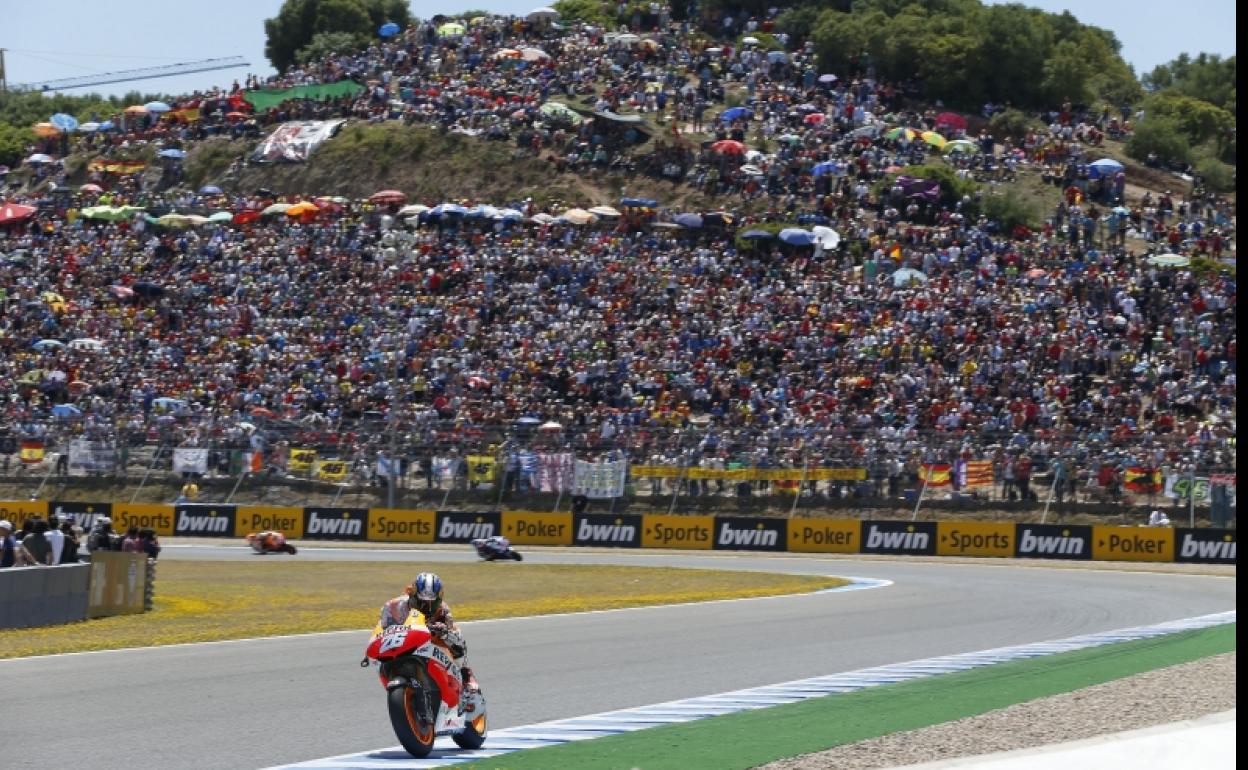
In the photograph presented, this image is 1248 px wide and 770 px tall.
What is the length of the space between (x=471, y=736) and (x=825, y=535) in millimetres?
29795

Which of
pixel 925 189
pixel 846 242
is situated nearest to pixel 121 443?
pixel 846 242

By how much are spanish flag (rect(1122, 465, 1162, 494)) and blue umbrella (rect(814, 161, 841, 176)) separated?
918 inches

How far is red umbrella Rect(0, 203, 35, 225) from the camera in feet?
207

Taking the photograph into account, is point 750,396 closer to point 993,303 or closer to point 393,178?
point 993,303

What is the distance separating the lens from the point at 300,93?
78.2 meters

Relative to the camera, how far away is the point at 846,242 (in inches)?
2167

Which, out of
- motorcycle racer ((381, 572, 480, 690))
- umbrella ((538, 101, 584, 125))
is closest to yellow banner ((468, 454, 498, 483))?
umbrella ((538, 101, 584, 125))

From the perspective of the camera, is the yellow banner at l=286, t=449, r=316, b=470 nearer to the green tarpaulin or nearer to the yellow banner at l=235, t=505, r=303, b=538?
the yellow banner at l=235, t=505, r=303, b=538

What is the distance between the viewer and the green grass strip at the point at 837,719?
10.7m

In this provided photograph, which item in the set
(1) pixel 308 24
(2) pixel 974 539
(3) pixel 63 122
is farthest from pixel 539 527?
(1) pixel 308 24

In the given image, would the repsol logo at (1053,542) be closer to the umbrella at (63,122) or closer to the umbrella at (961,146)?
the umbrella at (961,146)

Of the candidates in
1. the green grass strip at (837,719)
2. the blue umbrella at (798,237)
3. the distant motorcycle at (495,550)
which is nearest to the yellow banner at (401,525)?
the distant motorcycle at (495,550)

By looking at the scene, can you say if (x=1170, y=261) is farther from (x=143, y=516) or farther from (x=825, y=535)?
(x=143, y=516)

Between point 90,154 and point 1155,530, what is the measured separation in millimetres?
53912
